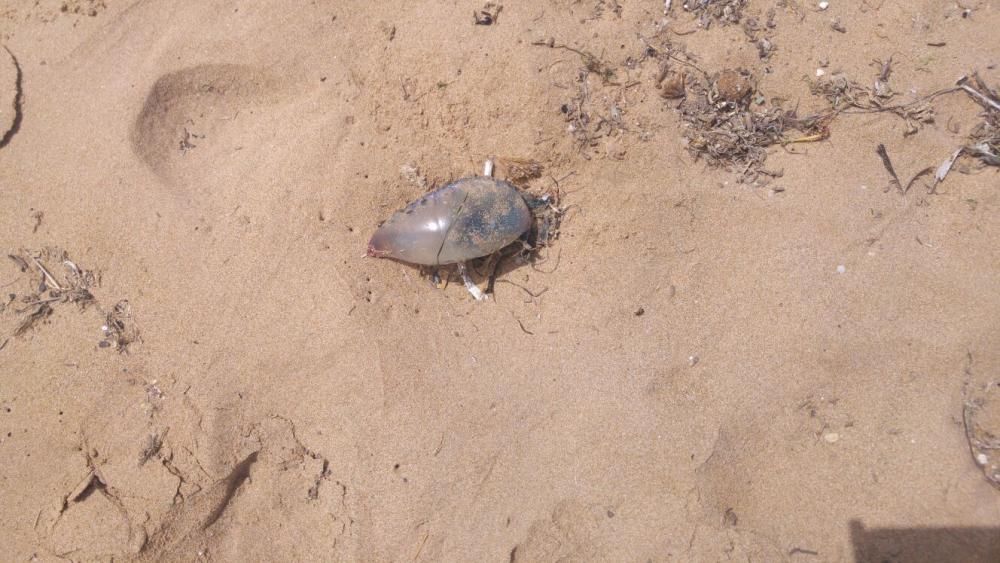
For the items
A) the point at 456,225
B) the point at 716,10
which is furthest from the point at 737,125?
the point at 456,225

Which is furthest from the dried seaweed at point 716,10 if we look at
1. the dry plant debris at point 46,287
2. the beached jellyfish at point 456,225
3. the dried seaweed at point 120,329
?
the dry plant debris at point 46,287

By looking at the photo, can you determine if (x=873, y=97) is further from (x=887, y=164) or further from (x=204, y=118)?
(x=204, y=118)

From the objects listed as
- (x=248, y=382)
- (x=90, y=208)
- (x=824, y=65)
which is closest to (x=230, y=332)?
(x=248, y=382)

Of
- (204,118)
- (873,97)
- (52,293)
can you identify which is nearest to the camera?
(873,97)

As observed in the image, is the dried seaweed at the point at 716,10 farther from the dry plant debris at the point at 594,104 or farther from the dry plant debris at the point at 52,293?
the dry plant debris at the point at 52,293

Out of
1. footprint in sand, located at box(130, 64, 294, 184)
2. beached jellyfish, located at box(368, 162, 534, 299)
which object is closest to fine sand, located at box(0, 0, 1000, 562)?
footprint in sand, located at box(130, 64, 294, 184)

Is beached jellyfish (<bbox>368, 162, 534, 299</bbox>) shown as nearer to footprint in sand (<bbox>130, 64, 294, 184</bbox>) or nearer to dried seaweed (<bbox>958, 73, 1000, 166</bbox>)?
footprint in sand (<bbox>130, 64, 294, 184</bbox>)
